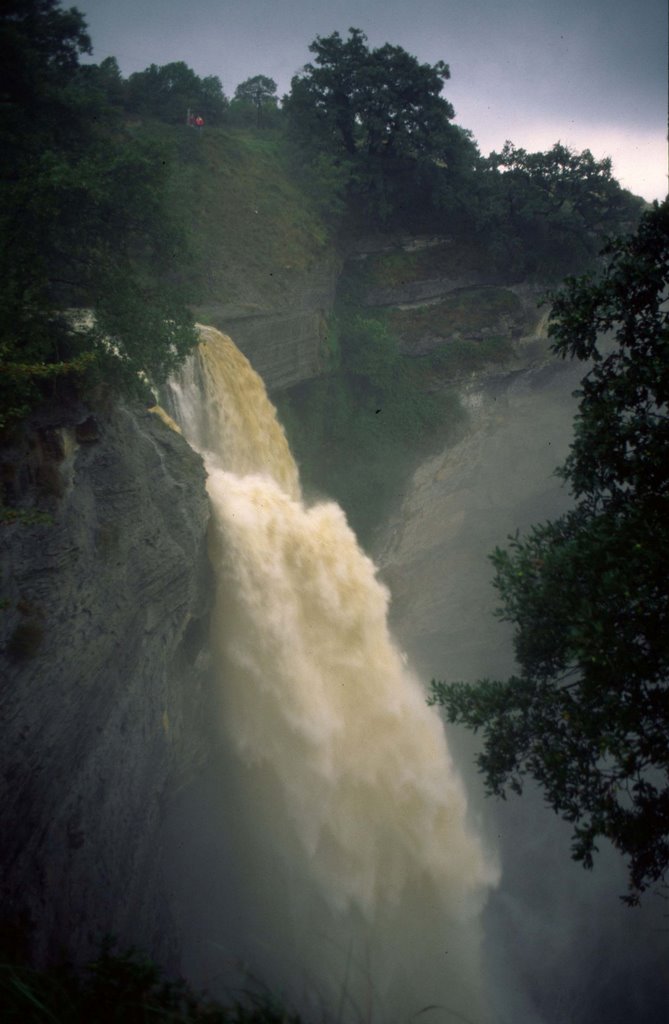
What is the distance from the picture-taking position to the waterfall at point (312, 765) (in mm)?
15766

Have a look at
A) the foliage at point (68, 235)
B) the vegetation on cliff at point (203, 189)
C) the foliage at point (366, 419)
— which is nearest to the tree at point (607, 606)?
the foliage at point (68, 235)

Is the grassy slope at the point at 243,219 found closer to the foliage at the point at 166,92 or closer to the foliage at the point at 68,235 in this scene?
the foliage at the point at 166,92

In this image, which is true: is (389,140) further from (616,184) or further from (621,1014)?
(621,1014)

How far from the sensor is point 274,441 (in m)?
20.0

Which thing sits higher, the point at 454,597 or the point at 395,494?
the point at 395,494

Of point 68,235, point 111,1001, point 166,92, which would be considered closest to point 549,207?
point 166,92

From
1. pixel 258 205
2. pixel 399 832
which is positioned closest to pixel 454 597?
pixel 399 832

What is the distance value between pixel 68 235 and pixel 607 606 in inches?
511

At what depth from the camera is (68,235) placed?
12969mm

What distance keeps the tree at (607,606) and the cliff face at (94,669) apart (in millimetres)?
6213

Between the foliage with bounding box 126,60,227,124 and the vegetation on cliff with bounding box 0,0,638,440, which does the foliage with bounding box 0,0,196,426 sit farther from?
the foliage with bounding box 126,60,227,124

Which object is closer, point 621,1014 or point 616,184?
point 621,1014

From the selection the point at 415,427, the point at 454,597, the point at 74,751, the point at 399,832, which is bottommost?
the point at 399,832

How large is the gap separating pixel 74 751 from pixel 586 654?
28.2ft
